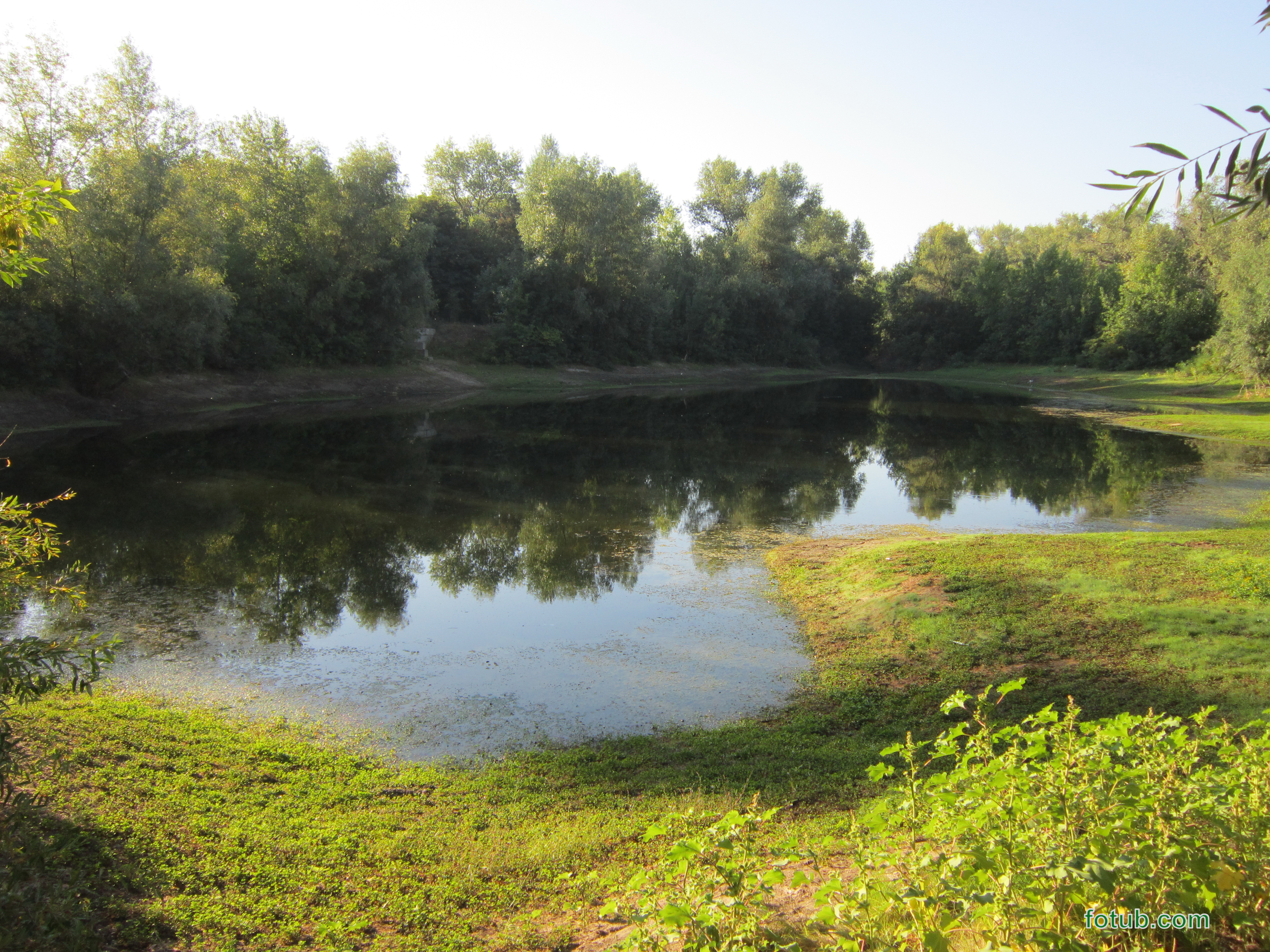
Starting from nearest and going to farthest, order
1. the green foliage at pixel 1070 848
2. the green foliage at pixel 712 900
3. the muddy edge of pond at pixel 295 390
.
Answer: the green foliage at pixel 1070 848 → the green foliage at pixel 712 900 → the muddy edge of pond at pixel 295 390

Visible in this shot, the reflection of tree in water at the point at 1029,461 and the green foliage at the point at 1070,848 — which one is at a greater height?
the green foliage at the point at 1070,848

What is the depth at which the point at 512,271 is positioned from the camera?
5909cm

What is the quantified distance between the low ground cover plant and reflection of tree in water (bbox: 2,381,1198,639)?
340 inches

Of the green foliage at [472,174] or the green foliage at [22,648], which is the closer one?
the green foliage at [22,648]

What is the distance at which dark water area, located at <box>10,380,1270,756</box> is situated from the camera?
29.7 feet

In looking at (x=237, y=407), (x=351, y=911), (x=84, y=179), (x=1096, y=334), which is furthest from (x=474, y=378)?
(x=1096, y=334)

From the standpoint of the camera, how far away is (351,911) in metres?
4.89

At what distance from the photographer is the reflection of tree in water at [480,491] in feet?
43.9

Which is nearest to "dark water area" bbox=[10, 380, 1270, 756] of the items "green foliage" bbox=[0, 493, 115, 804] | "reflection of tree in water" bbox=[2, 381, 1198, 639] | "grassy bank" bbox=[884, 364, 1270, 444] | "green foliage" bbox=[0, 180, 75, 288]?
"reflection of tree in water" bbox=[2, 381, 1198, 639]

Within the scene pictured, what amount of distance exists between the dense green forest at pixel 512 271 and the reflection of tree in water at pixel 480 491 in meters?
8.33

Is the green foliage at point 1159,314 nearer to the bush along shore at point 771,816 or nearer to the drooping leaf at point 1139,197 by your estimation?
the bush along shore at point 771,816

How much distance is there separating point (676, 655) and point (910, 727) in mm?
3276

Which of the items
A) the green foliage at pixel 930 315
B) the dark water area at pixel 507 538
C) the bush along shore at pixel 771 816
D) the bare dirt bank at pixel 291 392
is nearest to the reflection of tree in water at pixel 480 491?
the dark water area at pixel 507 538

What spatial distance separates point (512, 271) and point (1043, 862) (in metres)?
59.2
